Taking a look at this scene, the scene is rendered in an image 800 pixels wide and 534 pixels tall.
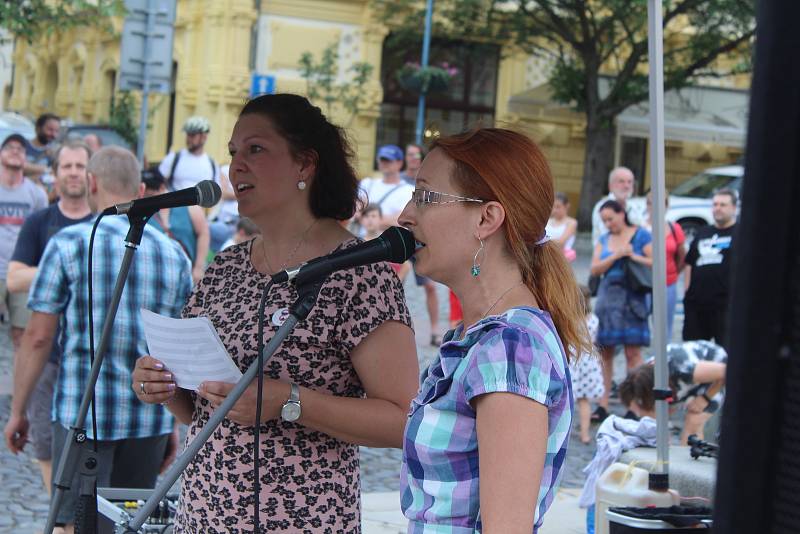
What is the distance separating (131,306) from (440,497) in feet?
7.62

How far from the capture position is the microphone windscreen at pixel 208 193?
2.55 metres

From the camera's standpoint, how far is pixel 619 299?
8.91 m

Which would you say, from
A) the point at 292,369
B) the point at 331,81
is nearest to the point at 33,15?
the point at 292,369

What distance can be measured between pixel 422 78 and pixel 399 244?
23.5m

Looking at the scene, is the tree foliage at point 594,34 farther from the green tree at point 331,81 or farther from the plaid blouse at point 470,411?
the plaid blouse at point 470,411

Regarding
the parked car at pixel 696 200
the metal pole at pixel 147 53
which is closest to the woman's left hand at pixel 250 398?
the metal pole at pixel 147 53

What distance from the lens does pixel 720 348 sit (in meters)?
7.31

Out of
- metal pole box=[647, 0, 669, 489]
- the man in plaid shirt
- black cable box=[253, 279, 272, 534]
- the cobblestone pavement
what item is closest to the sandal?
the cobblestone pavement

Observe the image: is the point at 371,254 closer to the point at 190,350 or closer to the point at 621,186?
the point at 190,350

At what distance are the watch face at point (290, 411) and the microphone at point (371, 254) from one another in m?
0.48

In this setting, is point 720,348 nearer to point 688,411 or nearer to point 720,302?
point 688,411

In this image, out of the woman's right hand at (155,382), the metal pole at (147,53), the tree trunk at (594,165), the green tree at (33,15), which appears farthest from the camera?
the tree trunk at (594,165)

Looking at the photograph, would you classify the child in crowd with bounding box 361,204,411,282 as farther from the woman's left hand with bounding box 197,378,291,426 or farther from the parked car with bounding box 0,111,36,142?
the parked car with bounding box 0,111,36,142

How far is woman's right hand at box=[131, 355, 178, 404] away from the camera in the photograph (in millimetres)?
2680
